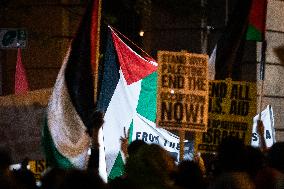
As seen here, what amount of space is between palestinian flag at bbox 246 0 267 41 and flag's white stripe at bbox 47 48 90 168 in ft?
10.3

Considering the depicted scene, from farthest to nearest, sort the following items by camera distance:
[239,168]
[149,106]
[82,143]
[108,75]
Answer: [149,106]
[108,75]
[82,143]
[239,168]

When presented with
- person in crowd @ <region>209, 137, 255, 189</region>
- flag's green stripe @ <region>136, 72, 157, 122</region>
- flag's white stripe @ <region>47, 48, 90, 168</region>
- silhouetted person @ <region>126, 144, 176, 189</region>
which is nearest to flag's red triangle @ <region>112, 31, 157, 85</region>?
flag's green stripe @ <region>136, 72, 157, 122</region>

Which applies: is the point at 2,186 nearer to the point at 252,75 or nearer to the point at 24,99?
the point at 24,99

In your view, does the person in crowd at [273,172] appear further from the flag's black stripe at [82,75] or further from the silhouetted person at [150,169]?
the flag's black stripe at [82,75]

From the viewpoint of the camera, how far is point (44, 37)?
1448cm

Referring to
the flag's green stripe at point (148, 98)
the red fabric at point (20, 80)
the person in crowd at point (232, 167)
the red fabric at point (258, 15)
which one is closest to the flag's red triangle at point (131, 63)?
the flag's green stripe at point (148, 98)

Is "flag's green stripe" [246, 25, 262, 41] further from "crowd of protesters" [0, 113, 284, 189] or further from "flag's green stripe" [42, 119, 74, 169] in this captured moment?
"crowd of protesters" [0, 113, 284, 189]

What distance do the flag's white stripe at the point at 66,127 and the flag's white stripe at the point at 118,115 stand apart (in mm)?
1386

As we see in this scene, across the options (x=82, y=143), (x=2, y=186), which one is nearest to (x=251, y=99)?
(x=82, y=143)

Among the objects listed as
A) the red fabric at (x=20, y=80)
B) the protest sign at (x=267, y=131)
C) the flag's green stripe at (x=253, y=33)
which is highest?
the flag's green stripe at (x=253, y=33)

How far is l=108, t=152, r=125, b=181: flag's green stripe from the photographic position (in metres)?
10.1

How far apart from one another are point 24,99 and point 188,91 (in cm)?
183

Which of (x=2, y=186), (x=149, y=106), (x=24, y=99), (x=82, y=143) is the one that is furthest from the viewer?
(x=149, y=106)

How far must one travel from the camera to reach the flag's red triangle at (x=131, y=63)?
10688 millimetres
